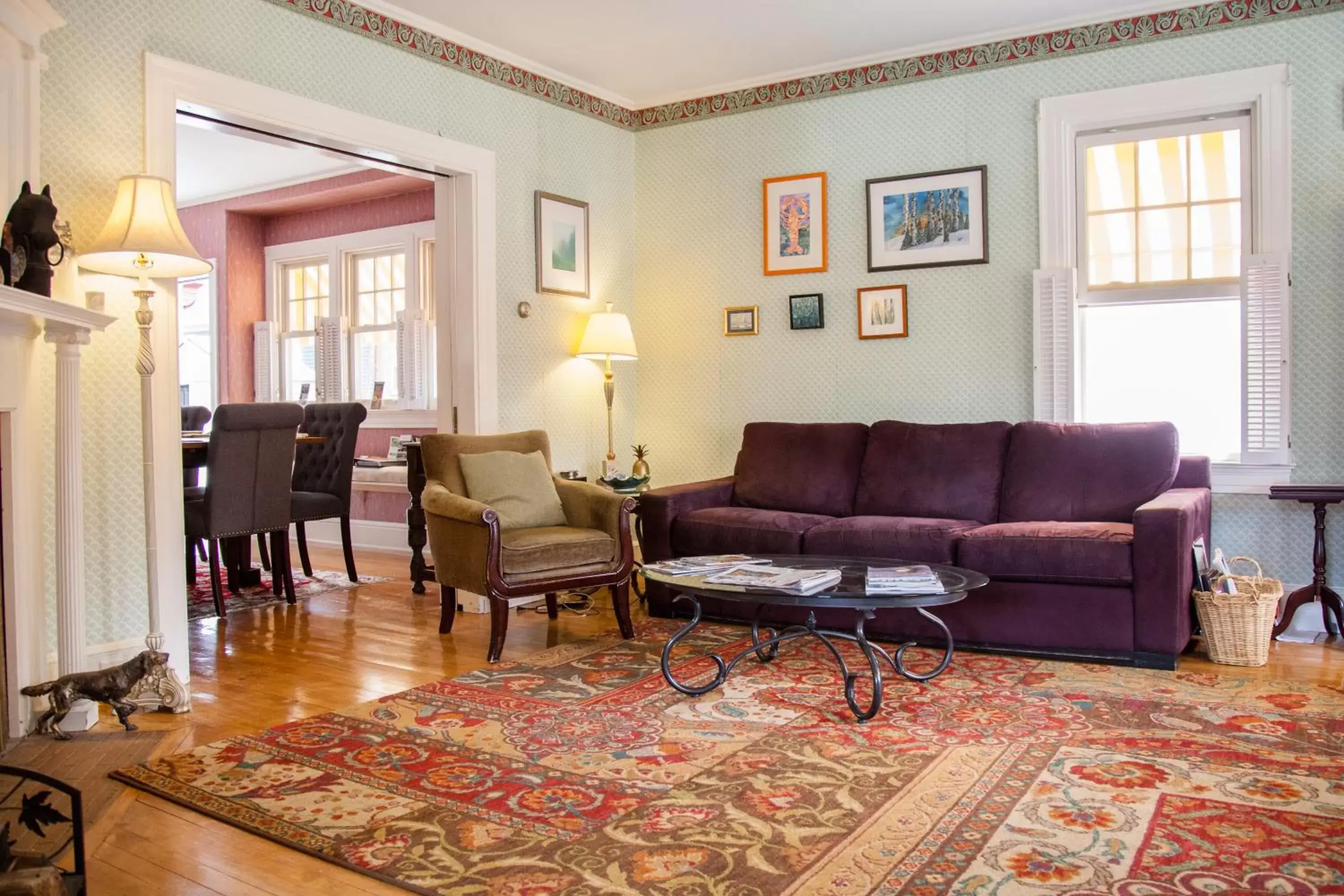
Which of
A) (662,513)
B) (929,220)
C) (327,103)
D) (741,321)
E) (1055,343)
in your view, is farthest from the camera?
(741,321)

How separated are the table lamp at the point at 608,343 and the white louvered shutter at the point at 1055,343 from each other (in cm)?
220

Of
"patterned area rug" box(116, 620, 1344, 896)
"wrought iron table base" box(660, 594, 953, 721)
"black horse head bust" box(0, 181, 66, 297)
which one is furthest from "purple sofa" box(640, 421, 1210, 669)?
"black horse head bust" box(0, 181, 66, 297)

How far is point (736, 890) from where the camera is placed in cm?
210

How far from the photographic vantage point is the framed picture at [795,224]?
227 inches

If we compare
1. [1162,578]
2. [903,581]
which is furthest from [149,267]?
[1162,578]

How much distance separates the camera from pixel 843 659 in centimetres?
372

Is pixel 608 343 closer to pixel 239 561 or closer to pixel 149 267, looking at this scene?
pixel 239 561

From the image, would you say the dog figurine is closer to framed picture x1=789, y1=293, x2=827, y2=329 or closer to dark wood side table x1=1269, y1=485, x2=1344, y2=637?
framed picture x1=789, y1=293, x2=827, y2=329

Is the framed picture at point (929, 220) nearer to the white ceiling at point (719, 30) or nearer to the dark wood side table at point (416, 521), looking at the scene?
the white ceiling at point (719, 30)

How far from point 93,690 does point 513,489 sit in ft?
6.35

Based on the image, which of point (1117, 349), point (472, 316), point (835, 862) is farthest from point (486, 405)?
point (835, 862)

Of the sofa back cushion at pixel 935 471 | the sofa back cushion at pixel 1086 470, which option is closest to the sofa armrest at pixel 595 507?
the sofa back cushion at pixel 935 471

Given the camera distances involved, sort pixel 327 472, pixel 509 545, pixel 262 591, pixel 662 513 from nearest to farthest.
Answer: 1. pixel 509 545
2. pixel 662 513
3. pixel 262 591
4. pixel 327 472

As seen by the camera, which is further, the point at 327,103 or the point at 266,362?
the point at 266,362
